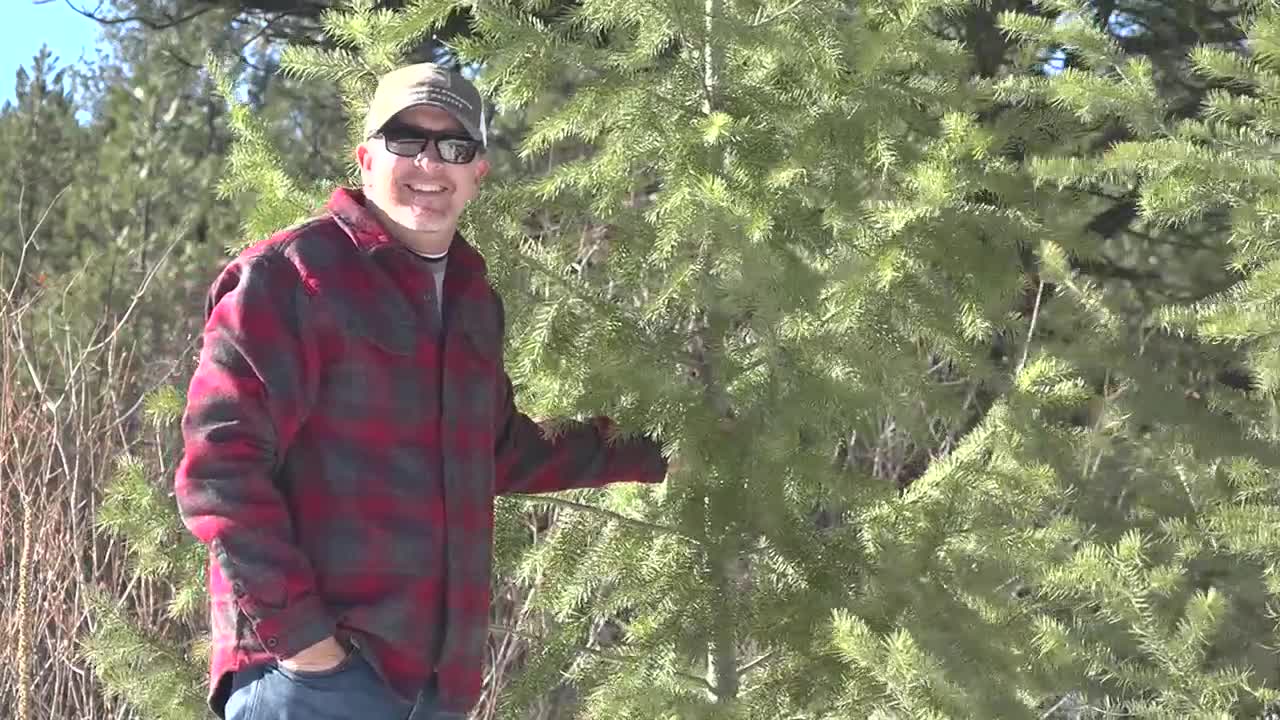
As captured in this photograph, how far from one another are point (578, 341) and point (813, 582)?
29.1 inches

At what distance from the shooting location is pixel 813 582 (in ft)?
11.1

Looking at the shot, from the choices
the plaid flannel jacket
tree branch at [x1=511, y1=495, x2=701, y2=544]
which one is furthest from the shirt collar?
tree branch at [x1=511, y1=495, x2=701, y2=544]

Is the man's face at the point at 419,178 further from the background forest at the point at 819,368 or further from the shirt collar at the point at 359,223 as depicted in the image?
the background forest at the point at 819,368

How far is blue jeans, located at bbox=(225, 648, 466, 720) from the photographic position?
2475 mm

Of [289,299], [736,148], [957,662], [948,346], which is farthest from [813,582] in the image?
[289,299]

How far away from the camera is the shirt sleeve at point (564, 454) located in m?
2.98

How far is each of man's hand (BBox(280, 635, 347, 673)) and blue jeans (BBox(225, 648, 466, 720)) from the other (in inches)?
0.4

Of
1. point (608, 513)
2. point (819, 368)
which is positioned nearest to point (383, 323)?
point (608, 513)

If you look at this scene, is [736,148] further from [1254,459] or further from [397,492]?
[1254,459]

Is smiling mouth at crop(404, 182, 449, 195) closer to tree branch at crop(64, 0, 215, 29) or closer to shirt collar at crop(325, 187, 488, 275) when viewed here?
shirt collar at crop(325, 187, 488, 275)

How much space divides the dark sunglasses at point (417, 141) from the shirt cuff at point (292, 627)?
0.74 metres

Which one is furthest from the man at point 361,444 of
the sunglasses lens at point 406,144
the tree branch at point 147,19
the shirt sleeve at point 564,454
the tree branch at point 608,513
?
the tree branch at point 147,19

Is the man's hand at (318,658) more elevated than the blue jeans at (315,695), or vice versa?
the man's hand at (318,658)

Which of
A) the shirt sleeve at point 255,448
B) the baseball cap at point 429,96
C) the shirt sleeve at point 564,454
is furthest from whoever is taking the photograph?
the shirt sleeve at point 564,454
